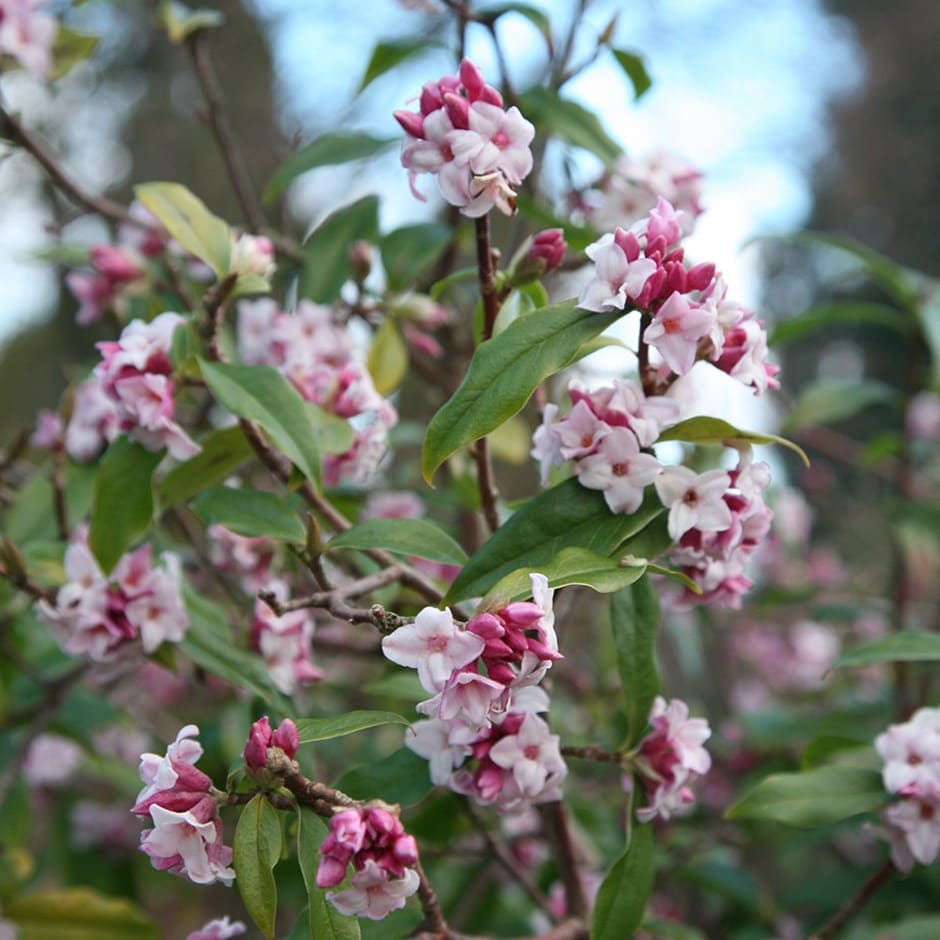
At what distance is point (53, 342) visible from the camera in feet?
15.7

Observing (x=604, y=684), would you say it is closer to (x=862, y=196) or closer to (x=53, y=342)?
(x=862, y=196)

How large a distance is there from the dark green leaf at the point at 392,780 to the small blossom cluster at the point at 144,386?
27 cm

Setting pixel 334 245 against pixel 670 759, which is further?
pixel 334 245

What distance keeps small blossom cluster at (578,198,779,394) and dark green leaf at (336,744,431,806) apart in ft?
1.13

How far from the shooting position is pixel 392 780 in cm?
73

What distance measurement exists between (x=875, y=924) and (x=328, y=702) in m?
0.85

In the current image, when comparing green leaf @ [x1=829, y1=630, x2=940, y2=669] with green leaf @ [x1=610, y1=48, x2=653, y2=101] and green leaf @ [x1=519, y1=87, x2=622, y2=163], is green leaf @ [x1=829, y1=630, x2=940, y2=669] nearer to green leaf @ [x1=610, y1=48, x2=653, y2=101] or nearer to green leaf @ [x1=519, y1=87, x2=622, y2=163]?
green leaf @ [x1=519, y1=87, x2=622, y2=163]

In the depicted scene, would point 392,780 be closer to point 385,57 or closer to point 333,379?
point 333,379

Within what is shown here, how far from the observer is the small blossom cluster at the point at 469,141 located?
0.63 m

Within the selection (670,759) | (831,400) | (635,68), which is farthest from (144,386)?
(831,400)

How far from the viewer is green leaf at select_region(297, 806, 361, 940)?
559mm

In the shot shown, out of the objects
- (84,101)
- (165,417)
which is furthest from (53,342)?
(165,417)

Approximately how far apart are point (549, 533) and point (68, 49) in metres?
0.89

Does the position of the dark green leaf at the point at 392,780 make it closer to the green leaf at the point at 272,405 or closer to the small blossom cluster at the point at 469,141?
the green leaf at the point at 272,405
